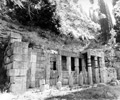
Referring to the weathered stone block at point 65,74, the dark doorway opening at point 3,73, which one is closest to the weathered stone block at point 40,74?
the weathered stone block at point 65,74

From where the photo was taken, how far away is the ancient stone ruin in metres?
4.96

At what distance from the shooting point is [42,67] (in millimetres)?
6805

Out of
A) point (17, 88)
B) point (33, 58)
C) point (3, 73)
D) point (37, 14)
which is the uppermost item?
point (37, 14)

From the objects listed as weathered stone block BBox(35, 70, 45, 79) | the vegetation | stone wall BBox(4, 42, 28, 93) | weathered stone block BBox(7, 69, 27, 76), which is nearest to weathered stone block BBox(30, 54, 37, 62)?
weathered stone block BBox(35, 70, 45, 79)

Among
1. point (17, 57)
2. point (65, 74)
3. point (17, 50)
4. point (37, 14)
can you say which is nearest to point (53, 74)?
point (65, 74)

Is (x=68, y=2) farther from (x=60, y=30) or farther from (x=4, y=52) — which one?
(x=4, y=52)

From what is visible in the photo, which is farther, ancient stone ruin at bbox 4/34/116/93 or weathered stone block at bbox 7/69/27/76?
ancient stone ruin at bbox 4/34/116/93

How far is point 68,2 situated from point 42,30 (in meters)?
8.06

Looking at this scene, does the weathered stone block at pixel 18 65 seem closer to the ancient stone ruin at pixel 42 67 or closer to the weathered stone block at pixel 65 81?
the ancient stone ruin at pixel 42 67

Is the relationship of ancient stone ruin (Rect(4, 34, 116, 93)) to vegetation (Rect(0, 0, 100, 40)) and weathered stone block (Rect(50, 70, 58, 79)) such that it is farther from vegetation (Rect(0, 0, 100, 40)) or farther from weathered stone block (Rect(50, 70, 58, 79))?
vegetation (Rect(0, 0, 100, 40))

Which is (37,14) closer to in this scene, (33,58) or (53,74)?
(33,58)

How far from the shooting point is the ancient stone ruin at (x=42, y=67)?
4961 mm

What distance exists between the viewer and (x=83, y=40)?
51.2 ft

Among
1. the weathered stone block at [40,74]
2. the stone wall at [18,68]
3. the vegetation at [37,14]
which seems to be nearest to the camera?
→ the stone wall at [18,68]
